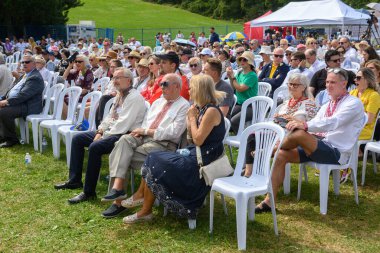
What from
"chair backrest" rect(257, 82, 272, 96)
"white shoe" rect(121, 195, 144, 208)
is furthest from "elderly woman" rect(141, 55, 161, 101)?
"chair backrest" rect(257, 82, 272, 96)

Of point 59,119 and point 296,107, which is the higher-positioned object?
point 296,107

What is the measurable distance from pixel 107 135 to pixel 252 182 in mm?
1742

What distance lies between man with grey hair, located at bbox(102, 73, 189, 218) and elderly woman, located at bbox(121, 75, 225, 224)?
329 mm

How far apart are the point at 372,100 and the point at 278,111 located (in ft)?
3.49

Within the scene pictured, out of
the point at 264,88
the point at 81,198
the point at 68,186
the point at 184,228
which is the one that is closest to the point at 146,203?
the point at 184,228

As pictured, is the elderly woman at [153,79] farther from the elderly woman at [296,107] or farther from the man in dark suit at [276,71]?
the man in dark suit at [276,71]

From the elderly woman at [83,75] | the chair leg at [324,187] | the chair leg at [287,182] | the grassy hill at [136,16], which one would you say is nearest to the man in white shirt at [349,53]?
the elderly woman at [83,75]

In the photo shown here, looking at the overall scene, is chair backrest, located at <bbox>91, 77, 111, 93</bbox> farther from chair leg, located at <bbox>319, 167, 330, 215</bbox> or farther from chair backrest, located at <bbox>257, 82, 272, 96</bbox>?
chair leg, located at <bbox>319, 167, 330, 215</bbox>

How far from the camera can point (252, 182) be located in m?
3.91

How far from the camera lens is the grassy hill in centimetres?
6025

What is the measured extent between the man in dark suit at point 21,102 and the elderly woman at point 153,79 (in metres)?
2.14

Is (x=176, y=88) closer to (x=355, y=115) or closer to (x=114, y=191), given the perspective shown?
(x=114, y=191)

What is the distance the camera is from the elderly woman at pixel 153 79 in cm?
577

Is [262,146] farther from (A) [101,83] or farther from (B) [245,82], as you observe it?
(A) [101,83]
